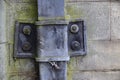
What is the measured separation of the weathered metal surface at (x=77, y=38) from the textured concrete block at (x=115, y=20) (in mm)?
316

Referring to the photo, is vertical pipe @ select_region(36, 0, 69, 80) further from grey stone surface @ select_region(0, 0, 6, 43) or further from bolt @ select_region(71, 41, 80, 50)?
grey stone surface @ select_region(0, 0, 6, 43)

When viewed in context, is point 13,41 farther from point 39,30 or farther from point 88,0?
point 88,0

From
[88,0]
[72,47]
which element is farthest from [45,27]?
[88,0]

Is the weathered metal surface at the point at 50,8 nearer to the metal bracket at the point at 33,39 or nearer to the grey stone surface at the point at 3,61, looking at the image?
the metal bracket at the point at 33,39

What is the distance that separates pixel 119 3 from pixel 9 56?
4.23 feet

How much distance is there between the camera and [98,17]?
116 inches

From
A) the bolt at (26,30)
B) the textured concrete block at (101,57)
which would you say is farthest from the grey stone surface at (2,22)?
the textured concrete block at (101,57)

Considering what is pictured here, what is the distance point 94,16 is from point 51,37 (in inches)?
20.7

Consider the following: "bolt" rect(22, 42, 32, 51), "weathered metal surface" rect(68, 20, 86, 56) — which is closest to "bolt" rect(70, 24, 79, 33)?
"weathered metal surface" rect(68, 20, 86, 56)

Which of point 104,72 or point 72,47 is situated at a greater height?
point 72,47

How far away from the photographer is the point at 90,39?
295 centimetres

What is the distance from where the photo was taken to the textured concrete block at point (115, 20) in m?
2.96

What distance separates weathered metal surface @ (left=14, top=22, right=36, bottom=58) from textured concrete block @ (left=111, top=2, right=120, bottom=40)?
0.84 meters

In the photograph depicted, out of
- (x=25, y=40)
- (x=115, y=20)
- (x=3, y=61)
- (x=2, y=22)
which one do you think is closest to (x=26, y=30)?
(x=25, y=40)
